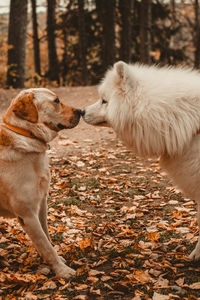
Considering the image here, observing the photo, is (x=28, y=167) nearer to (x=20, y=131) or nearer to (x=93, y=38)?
(x=20, y=131)

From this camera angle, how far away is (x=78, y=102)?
35.6 ft

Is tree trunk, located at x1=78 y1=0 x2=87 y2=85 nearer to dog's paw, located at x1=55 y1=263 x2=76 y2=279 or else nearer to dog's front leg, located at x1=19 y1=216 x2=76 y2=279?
dog's front leg, located at x1=19 y1=216 x2=76 y2=279

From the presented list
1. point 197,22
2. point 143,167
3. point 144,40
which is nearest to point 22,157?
point 143,167

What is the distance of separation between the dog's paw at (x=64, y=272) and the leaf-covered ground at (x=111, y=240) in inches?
1.9

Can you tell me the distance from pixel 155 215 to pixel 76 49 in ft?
51.1

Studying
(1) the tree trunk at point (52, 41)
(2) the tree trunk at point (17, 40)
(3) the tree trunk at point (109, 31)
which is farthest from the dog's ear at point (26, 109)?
(1) the tree trunk at point (52, 41)

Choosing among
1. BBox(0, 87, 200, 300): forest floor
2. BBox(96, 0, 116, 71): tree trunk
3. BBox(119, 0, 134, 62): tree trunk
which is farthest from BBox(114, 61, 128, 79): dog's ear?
BBox(119, 0, 134, 62): tree trunk

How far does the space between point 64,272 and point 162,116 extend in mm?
1695

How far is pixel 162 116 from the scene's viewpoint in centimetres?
293

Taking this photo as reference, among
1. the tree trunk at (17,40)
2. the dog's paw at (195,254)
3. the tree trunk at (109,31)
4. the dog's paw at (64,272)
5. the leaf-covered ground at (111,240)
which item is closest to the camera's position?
the leaf-covered ground at (111,240)

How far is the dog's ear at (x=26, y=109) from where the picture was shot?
3.11 meters

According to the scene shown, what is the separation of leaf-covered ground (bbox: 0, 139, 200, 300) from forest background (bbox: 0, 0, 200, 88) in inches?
308

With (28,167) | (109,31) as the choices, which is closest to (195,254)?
(28,167)

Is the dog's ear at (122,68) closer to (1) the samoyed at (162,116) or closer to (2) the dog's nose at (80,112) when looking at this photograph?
(1) the samoyed at (162,116)
